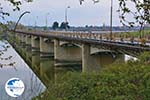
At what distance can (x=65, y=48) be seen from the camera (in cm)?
6919

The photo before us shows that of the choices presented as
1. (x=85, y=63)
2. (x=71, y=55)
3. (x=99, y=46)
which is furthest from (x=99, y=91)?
(x=71, y=55)

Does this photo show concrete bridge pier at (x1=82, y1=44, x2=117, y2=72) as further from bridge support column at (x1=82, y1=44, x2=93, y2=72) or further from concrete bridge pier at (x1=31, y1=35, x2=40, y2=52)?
concrete bridge pier at (x1=31, y1=35, x2=40, y2=52)

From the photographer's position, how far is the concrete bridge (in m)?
37.7

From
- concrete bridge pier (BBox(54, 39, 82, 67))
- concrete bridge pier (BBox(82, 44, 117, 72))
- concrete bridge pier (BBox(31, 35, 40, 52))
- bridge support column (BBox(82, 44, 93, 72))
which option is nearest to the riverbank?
bridge support column (BBox(82, 44, 93, 72))

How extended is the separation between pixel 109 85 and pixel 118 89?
1.03 ft

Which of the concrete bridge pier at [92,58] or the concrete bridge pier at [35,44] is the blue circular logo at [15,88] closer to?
the concrete bridge pier at [92,58]

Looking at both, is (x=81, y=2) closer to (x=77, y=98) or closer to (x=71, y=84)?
(x=77, y=98)

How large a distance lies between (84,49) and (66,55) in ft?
58.0

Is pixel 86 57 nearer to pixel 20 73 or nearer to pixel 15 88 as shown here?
pixel 20 73

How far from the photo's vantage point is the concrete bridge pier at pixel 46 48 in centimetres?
8000

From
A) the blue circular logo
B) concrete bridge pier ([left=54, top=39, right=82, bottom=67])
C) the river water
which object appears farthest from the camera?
concrete bridge pier ([left=54, top=39, right=82, bottom=67])

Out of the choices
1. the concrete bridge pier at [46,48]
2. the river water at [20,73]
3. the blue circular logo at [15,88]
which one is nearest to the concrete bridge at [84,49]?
the concrete bridge pier at [46,48]

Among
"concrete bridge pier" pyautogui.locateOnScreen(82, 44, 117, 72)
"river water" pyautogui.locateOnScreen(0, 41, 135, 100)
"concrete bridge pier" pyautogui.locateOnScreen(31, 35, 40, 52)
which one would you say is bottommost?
"concrete bridge pier" pyautogui.locateOnScreen(31, 35, 40, 52)

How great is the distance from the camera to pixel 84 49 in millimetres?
50312
